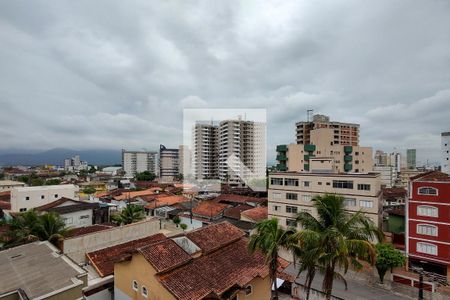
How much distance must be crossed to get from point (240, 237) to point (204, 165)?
70.6 meters

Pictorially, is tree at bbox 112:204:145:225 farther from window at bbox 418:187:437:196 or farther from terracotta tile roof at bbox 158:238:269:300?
window at bbox 418:187:437:196

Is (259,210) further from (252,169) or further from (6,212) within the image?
(252,169)

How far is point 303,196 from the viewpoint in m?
26.9

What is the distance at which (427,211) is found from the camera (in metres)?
19.7

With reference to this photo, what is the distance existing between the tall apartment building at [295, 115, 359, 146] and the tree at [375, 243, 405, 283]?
4426 cm

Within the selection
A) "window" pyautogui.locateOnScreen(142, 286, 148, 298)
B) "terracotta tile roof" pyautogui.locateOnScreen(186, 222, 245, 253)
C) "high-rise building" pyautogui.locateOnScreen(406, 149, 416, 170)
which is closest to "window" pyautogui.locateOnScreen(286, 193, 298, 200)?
"terracotta tile roof" pyautogui.locateOnScreen(186, 222, 245, 253)

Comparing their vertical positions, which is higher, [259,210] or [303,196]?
[303,196]

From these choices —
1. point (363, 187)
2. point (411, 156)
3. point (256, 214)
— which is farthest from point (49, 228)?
point (411, 156)

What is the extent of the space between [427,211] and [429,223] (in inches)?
38.1

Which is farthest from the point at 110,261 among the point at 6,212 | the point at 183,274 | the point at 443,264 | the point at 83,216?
the point at 6,212

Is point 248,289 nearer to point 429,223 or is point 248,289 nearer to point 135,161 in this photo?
point 429,223

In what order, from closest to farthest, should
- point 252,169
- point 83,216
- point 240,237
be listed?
point 240,237, point 83,216, point 252,169

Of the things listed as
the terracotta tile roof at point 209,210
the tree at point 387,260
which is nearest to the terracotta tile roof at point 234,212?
the terracotta tile roof at point 209,210

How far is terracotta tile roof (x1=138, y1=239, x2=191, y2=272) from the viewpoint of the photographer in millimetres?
10812
